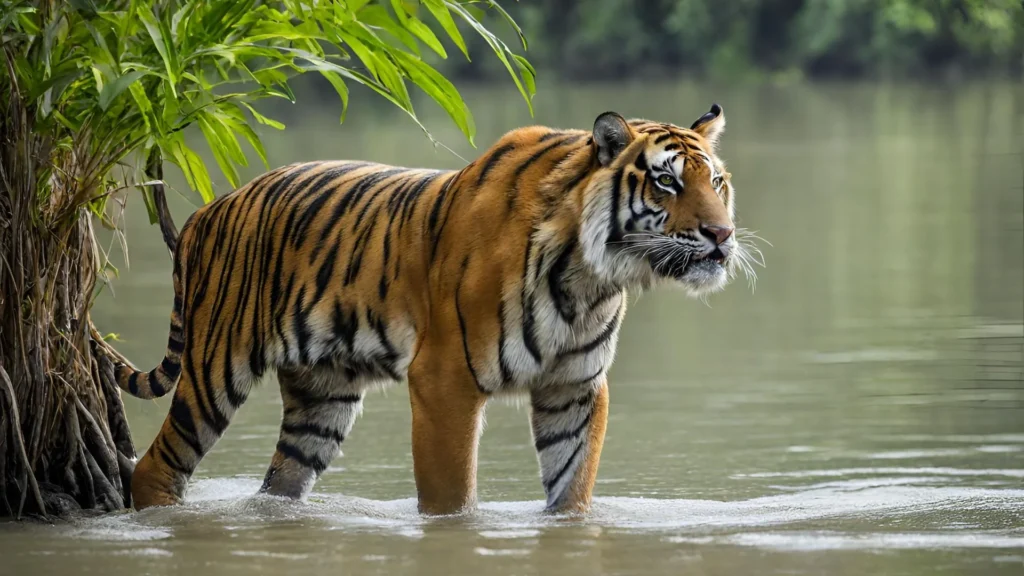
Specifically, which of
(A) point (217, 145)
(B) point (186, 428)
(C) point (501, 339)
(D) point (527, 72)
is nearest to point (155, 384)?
(B) point (186, 428)

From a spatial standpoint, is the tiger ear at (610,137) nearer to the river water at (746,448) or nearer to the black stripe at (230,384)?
the river water at (746,448)

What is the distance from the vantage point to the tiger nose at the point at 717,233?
450cm

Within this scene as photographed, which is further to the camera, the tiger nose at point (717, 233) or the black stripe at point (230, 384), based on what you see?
the black stripe at point (230, 384)

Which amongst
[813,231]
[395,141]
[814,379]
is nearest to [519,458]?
[814,379]

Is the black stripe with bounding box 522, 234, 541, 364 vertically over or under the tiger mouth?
under

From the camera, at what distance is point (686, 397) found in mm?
7250

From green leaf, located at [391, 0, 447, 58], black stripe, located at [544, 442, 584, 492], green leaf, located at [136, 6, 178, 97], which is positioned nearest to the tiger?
black stripe, located at [544, 442, 584, 492]

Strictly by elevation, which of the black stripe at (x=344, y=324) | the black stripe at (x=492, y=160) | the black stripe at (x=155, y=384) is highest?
the black stripe at (x=492, y=160)

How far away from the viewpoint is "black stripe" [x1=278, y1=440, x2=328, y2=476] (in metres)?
5.42

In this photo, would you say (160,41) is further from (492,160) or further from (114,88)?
(492,160)

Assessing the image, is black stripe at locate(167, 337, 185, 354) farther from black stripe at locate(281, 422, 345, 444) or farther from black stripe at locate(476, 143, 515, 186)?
black stripe at locate(476, 143, 515, 186)

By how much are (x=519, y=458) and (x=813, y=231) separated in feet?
23.9

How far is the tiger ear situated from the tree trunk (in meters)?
1.44

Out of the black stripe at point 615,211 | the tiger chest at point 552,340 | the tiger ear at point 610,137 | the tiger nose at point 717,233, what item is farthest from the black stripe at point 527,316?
the tiger nose at point 717,233
